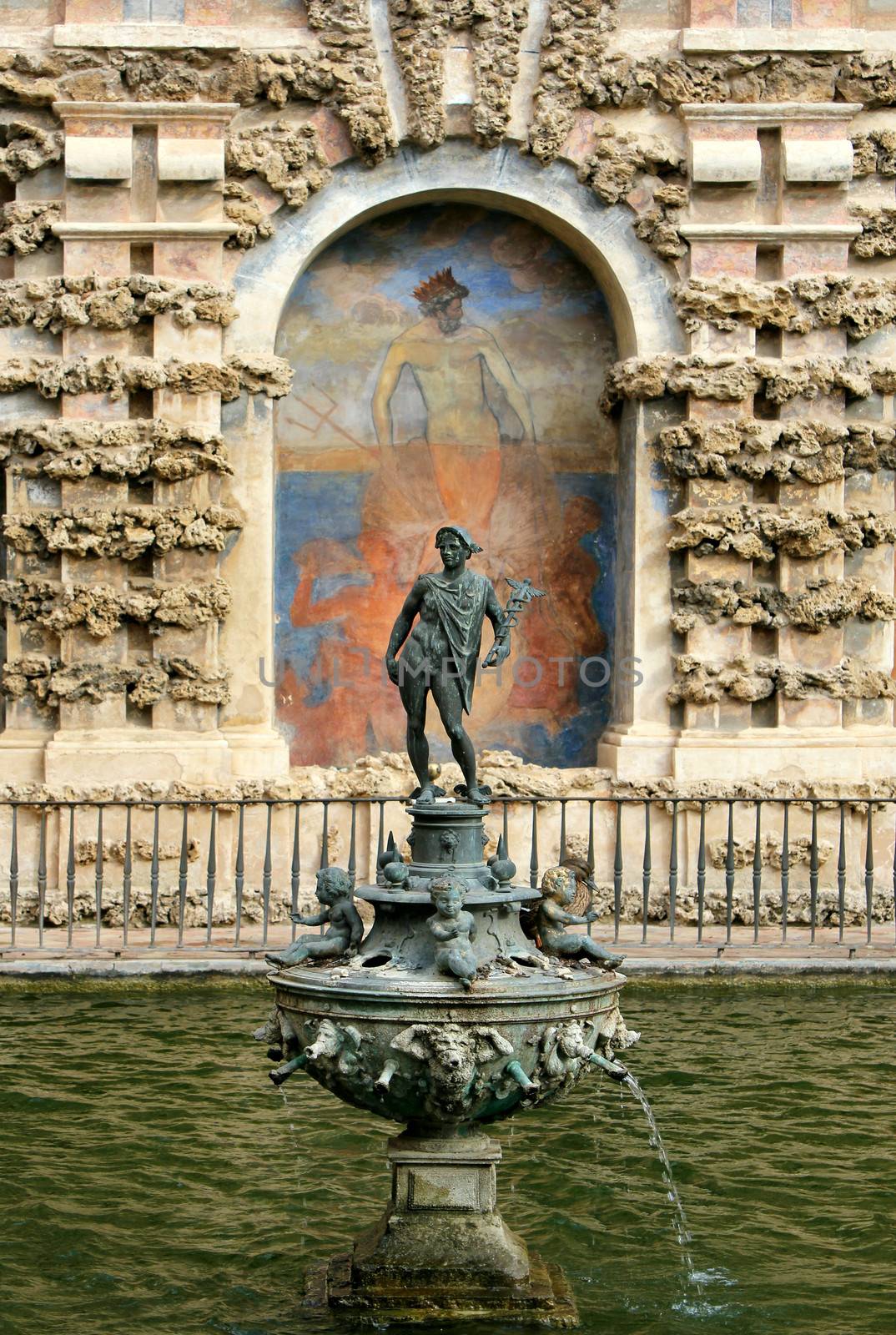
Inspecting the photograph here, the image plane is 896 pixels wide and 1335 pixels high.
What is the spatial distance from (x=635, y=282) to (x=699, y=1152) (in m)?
7.49

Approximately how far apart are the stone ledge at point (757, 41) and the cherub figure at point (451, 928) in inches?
356

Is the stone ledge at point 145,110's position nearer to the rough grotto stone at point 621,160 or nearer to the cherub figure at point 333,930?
the rough grotto stone at point 621,160

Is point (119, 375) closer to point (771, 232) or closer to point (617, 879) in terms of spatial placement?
point (771, 232)

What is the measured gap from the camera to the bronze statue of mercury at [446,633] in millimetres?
7305

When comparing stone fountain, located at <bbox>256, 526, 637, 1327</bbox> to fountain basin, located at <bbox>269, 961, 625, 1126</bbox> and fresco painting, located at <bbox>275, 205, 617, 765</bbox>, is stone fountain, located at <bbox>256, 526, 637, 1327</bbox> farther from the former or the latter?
fresco painting, located at <bbox>275, 205, 617, 765</bbox>

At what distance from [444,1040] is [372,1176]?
183 cm

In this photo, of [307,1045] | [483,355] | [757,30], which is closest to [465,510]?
[483,355]

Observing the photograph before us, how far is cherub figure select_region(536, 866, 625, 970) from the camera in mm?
6445

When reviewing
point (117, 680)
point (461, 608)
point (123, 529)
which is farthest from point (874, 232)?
point (461, 608)

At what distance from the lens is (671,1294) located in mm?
6117

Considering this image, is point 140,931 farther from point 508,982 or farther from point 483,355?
point 508,982

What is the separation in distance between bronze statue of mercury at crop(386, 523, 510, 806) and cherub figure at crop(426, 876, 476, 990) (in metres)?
1.15

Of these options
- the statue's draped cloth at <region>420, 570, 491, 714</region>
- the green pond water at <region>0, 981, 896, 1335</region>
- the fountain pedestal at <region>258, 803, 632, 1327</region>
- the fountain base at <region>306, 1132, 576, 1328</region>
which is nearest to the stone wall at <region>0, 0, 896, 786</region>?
the green pond water at <region>0, 981, 896, 1335</region>

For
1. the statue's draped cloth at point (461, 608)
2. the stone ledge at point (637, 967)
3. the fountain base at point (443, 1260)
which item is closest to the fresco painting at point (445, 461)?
the stone ledge at point (637, 967)
